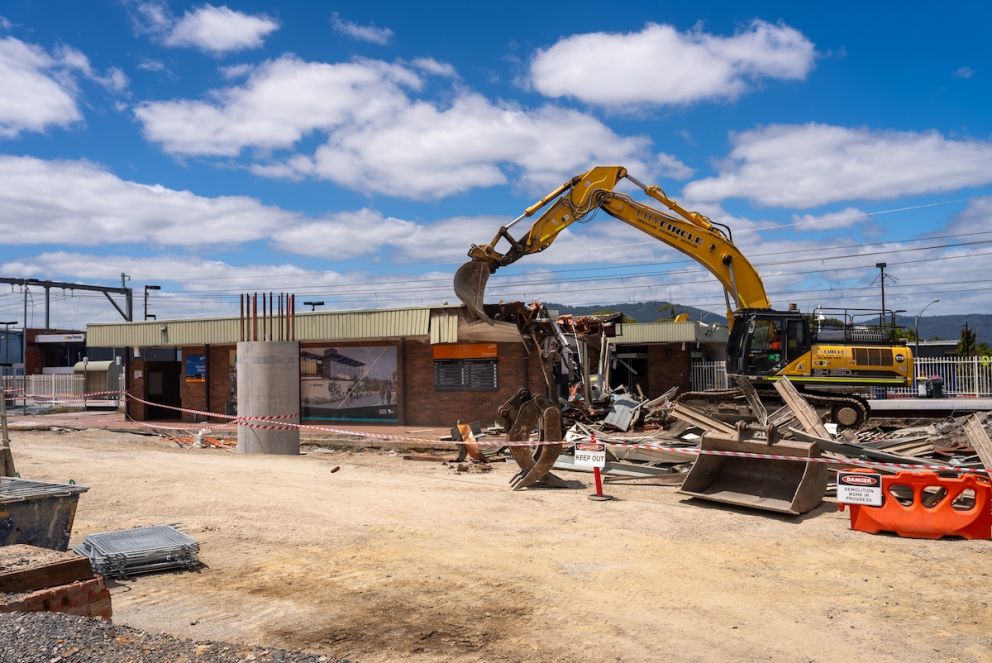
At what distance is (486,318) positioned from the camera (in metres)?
18.8

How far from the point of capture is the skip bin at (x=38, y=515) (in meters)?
6.93

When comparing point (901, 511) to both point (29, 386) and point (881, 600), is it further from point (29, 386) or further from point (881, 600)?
point (29, 386)

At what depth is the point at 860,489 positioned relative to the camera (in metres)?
9.52

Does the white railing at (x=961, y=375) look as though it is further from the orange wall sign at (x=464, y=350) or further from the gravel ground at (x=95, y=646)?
the gravel ground at (x=95, y=646)

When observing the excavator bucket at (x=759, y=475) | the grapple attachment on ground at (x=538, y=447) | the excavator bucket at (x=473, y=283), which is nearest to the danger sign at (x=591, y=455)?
the grapple attachment on ground at (x=538, y=447)

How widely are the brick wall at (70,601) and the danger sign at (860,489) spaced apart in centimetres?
786

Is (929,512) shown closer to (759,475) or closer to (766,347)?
(759,475)

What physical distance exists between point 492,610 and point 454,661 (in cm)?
116

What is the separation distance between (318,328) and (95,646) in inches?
809

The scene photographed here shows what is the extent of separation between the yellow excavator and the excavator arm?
0.02m

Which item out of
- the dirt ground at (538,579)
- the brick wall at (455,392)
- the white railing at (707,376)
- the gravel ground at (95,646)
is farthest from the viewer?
the white railing at (707,376)

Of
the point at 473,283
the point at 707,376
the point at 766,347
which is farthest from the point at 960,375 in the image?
the point at 473,283

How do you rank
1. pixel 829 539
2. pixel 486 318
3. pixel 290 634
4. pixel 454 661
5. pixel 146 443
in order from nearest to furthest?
1. pixel 454 661
2. pixel 290 634
3. pixel 829 539
4. pixel 486 318
5. pixel 146 443

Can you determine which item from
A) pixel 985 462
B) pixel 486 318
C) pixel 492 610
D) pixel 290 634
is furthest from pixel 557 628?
pixel 486 318
